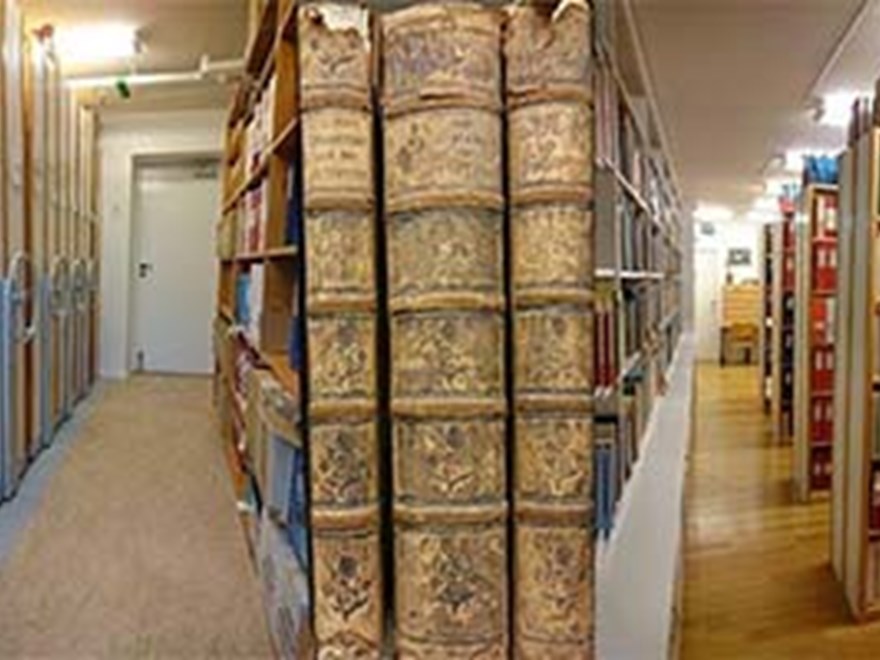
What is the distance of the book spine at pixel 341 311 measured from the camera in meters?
1.66

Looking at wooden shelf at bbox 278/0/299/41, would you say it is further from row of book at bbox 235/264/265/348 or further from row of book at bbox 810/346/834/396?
row of book at bbox 810/346/834/396

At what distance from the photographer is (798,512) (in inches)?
222

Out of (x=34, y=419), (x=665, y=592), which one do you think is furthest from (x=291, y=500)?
(x=34, y=419)

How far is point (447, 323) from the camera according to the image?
164 centimetres

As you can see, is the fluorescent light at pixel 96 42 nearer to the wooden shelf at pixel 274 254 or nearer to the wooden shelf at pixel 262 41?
the wooden shelf at pixel 262 41

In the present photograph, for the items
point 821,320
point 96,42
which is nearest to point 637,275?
point 821,320

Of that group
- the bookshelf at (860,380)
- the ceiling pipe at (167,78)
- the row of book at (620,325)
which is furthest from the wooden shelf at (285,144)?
the ceiling pipe at (167,78)

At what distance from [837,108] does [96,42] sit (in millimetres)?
4684

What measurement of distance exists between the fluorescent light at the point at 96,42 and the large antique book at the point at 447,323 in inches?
182

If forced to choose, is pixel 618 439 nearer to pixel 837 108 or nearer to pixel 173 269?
pixel 837 108

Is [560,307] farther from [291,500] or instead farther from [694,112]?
Answer: [694,112]

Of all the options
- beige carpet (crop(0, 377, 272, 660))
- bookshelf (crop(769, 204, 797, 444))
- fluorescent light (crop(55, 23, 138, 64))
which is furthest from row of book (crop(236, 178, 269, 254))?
bookshelf (crop(769, 204, 797, 444))

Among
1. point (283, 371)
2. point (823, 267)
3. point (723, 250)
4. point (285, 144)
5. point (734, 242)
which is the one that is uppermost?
point (734, 242)

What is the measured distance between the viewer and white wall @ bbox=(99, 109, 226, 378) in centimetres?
886
